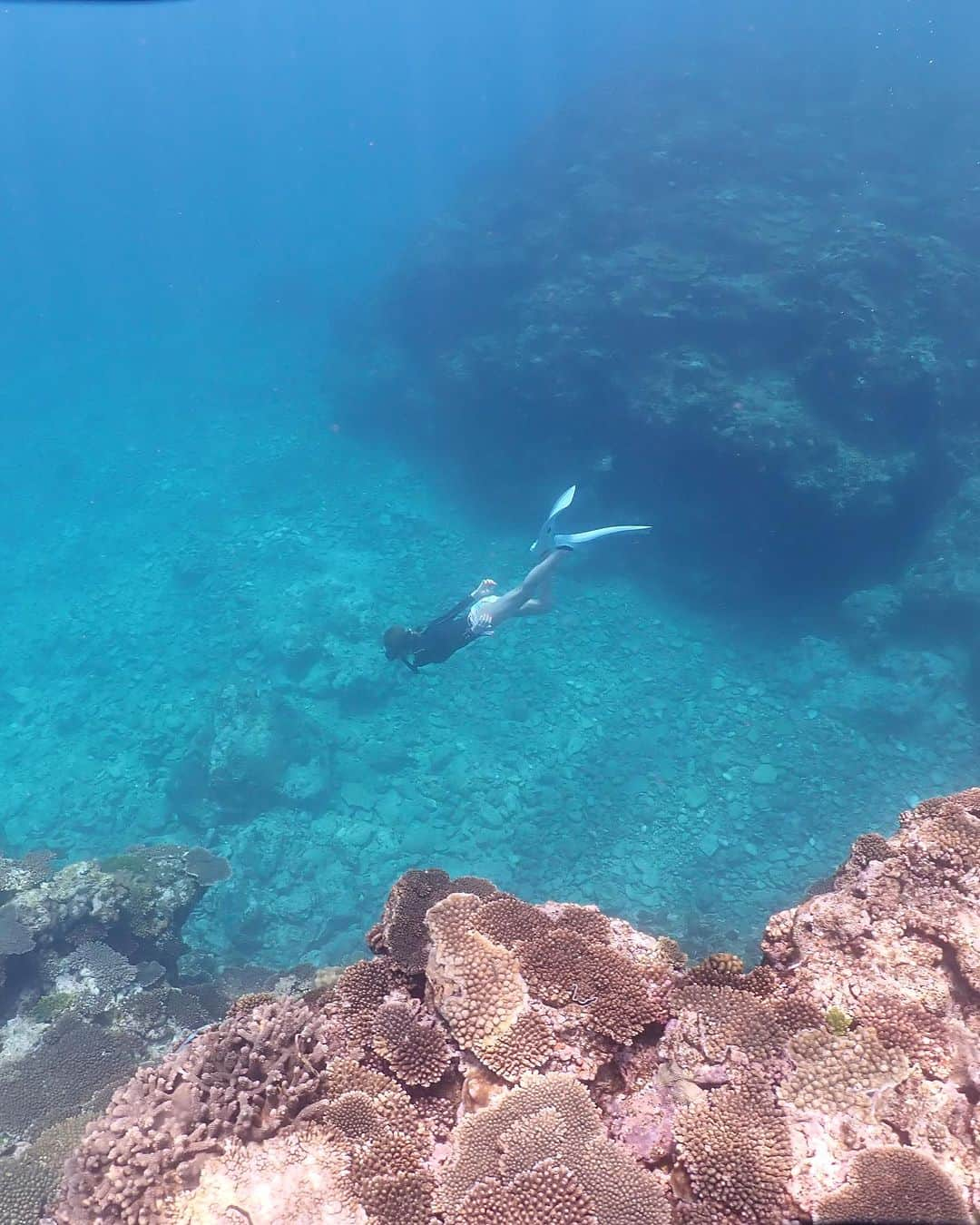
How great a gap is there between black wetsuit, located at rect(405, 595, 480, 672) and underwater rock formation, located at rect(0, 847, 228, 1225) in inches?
209

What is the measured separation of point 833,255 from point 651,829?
18888mm

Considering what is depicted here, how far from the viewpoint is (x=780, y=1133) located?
302 centimetres

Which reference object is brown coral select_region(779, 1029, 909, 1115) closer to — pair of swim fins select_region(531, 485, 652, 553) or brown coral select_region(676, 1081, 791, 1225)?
brown coral select_region(676, 1081, 791, 1225)

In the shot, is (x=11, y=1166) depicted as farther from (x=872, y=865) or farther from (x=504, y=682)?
(x=504, y=682)

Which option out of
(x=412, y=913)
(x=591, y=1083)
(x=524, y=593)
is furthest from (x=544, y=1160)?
(x=524, y=593)

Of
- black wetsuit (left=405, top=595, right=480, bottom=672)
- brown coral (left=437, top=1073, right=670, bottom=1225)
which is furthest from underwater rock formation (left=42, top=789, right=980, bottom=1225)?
black wetsuit (left=405, top=595, right=480, bottom=672)

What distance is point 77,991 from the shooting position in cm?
909

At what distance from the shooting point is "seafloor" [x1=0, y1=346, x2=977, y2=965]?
40.3ft

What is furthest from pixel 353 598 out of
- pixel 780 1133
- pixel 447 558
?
pixel 780 1133

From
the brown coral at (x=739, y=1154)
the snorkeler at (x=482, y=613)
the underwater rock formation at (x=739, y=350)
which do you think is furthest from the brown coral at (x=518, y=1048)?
the underwater rock formation at (x=739, y=350)

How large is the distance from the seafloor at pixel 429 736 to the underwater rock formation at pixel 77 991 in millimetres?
1775

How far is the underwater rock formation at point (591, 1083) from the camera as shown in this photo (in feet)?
9.56

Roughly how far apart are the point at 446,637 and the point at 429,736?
5.14 metres

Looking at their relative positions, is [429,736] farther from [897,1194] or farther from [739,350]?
[739,350]
